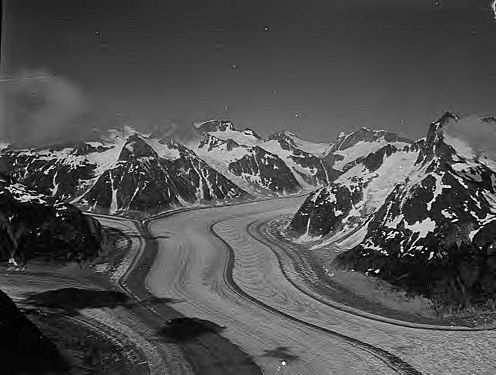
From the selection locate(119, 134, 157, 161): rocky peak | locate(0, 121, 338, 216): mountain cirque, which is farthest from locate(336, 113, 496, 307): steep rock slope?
locate(119, 134, 157, 161): rocky peak

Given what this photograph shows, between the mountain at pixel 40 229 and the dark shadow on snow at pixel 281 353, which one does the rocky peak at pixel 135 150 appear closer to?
the mountain at pixel 40 229

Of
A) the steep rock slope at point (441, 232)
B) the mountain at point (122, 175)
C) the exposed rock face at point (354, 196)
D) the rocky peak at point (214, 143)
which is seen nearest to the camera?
the steep rock slope at point (441, 232)

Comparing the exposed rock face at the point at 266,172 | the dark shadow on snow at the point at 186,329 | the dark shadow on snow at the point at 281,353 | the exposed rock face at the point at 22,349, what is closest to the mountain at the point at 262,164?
the exposed rock face at the point at 266,172

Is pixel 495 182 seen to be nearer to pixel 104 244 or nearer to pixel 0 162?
pixel 104 244

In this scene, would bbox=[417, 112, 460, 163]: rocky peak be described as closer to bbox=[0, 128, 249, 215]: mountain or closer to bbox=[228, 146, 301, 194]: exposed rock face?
bbox=[0, 128, 249, 215]: mountain

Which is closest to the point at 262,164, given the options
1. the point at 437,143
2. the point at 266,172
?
the point at 266,172

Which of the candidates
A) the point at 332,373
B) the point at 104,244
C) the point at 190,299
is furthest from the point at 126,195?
the point at 332,373

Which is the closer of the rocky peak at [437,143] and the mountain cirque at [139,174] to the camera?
the rocky peak at [437,143]
